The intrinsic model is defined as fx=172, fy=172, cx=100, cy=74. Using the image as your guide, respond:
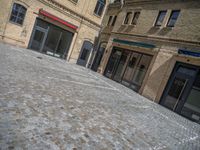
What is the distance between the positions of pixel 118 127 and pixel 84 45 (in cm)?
1475

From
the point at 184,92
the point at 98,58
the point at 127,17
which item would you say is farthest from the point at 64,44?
the point at 184,92

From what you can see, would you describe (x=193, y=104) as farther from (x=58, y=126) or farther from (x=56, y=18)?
(x=56, y=18)

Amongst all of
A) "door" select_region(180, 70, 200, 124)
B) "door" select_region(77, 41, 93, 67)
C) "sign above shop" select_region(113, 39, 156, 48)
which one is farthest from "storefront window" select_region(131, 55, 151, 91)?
"door" select_region(77, 41, 93, 67)

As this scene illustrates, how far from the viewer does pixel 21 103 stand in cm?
421

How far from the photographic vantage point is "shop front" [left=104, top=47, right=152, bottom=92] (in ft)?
45.9

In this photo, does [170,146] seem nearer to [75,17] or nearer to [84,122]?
[84,122]

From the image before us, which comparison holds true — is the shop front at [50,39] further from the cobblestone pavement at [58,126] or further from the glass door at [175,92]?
the glass door at [175,92]

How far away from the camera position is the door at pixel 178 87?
35.6ft

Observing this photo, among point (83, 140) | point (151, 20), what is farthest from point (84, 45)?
point (83, 140)

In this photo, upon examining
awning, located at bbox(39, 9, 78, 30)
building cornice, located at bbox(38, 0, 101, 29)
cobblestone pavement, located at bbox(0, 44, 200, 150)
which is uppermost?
building cornice, located at bbox(38, 0, 101, 29)

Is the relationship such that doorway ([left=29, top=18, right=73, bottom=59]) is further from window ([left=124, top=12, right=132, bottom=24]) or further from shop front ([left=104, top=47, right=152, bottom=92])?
window ([left=124, top=12, right=132, bottom=24])

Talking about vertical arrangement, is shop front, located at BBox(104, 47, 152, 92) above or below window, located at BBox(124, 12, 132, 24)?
below

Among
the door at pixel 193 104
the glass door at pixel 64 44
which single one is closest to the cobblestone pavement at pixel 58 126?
the door at pixel 193 104

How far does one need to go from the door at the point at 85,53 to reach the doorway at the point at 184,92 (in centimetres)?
1017
